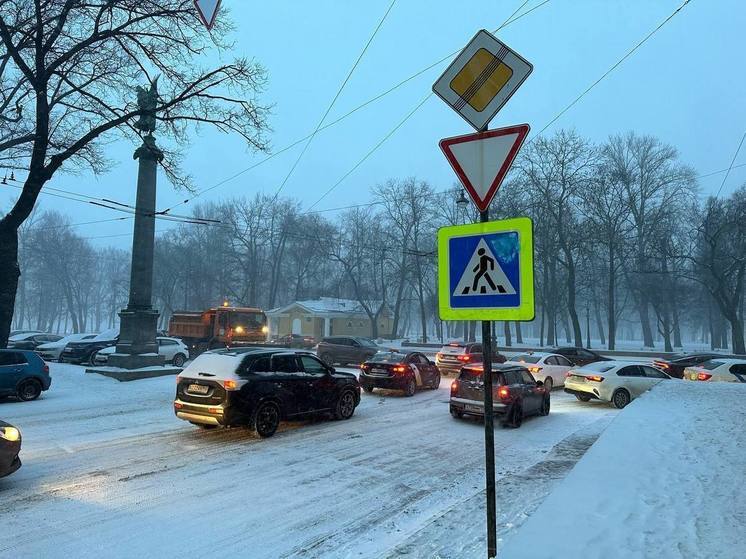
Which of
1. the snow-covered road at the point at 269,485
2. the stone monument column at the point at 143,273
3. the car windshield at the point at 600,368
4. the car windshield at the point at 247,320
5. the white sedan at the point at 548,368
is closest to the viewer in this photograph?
the snow-covered road at the point at 269,485

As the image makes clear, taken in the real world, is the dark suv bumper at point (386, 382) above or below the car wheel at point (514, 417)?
above

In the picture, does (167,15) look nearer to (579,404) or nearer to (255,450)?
(255,450)

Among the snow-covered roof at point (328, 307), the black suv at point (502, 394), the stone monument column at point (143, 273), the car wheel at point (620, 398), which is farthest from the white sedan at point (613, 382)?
the snow-covered roof at point (328, 307)

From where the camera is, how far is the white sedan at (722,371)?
1767 centimetres

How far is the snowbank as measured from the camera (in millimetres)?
3715

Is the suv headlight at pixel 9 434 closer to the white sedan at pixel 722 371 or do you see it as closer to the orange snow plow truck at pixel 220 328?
the white sedan at pixel 722 371

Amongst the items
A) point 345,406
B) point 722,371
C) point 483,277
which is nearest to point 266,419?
point 345,406

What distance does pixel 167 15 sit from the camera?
17109 mm

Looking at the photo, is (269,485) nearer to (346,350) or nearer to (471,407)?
(471,407)

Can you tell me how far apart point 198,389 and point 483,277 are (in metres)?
7.55

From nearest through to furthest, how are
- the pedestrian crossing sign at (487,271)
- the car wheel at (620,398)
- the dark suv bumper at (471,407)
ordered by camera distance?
the pedestrian crossing sign at (487,271) → the dark suv bumper at (471,407) → the car wheel at (620,398)

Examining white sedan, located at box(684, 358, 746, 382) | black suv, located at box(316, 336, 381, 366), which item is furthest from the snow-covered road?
black suv, located at box(316, 336, 381, 366)

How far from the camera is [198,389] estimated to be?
9609 mm

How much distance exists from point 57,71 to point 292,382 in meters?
14.6
